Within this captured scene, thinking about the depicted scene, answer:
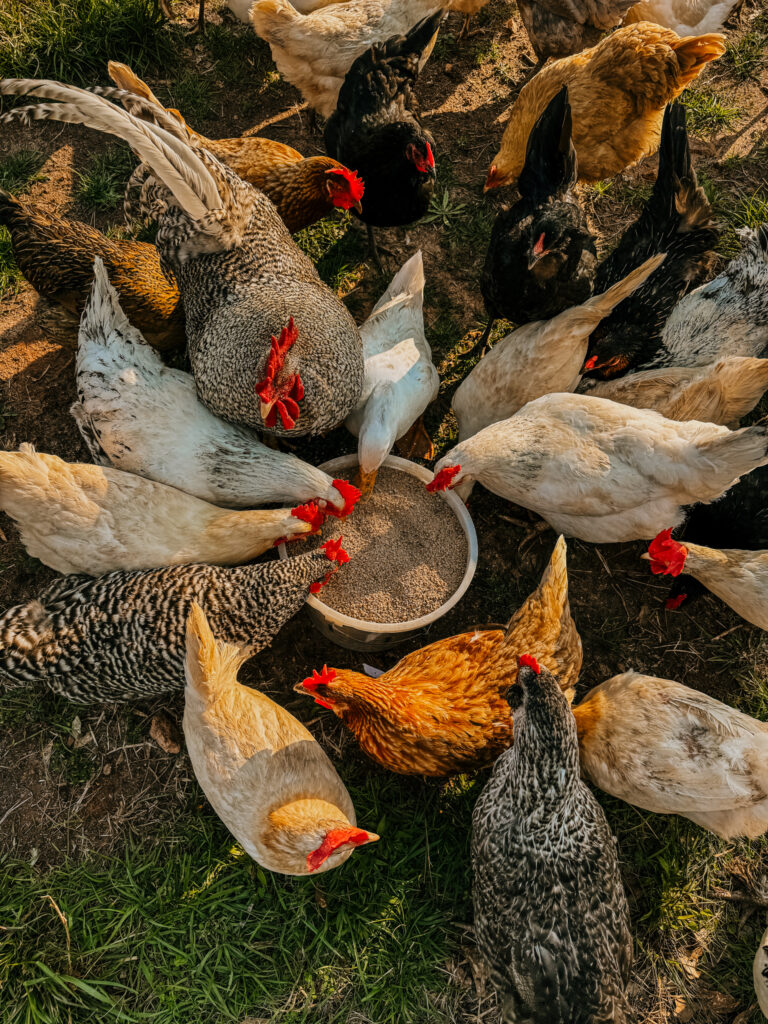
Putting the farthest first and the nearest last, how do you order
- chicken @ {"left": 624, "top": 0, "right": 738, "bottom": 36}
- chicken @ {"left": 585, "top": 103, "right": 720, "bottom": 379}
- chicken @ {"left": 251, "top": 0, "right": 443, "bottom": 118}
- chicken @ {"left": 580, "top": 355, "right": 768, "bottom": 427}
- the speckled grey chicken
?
chicken @ {"left": 624, "top": 0, "right": 738, "bottom": 36}, chicken @ {"left": 251, "top": 0, "right": 443, "bottom": 118}, chicken @ {"left": 585, "top": 103, "right": 720, "bottom": 379}, chicken @ {"left": 580, "top": 355, "right": 768, "bottom": 427}, the speckled grey chicken

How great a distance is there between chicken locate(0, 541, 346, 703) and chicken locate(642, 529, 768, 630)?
1.30 meters

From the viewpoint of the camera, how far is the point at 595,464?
2842 mm

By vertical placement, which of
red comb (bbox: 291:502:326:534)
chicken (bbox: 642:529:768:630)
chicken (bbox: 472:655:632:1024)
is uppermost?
red comb (bbox: 291:502:326:534)

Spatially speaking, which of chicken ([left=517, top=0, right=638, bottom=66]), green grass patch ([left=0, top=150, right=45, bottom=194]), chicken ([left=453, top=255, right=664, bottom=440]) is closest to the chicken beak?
chicken ([left=453, top=255, right=664, bottom=440])

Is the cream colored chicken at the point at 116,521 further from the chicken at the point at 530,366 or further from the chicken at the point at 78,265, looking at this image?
the chicken at the point at 530,366

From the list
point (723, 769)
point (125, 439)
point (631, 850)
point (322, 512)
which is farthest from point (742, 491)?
point (125, 439)

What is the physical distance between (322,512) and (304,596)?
0.35m

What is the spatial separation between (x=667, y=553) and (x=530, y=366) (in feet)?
3.26

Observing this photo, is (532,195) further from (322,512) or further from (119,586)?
(119,586)

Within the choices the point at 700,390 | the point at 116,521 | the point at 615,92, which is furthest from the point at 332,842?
the point at 615,92

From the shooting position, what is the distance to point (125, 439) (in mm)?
2787

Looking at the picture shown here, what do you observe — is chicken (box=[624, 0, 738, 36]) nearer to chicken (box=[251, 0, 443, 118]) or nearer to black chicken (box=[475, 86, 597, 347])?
Result: chicken (box=[251, 0, 443, 118])

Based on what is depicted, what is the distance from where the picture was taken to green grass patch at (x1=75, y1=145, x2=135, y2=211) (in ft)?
12.7

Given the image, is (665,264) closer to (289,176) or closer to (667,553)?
(667,553)
